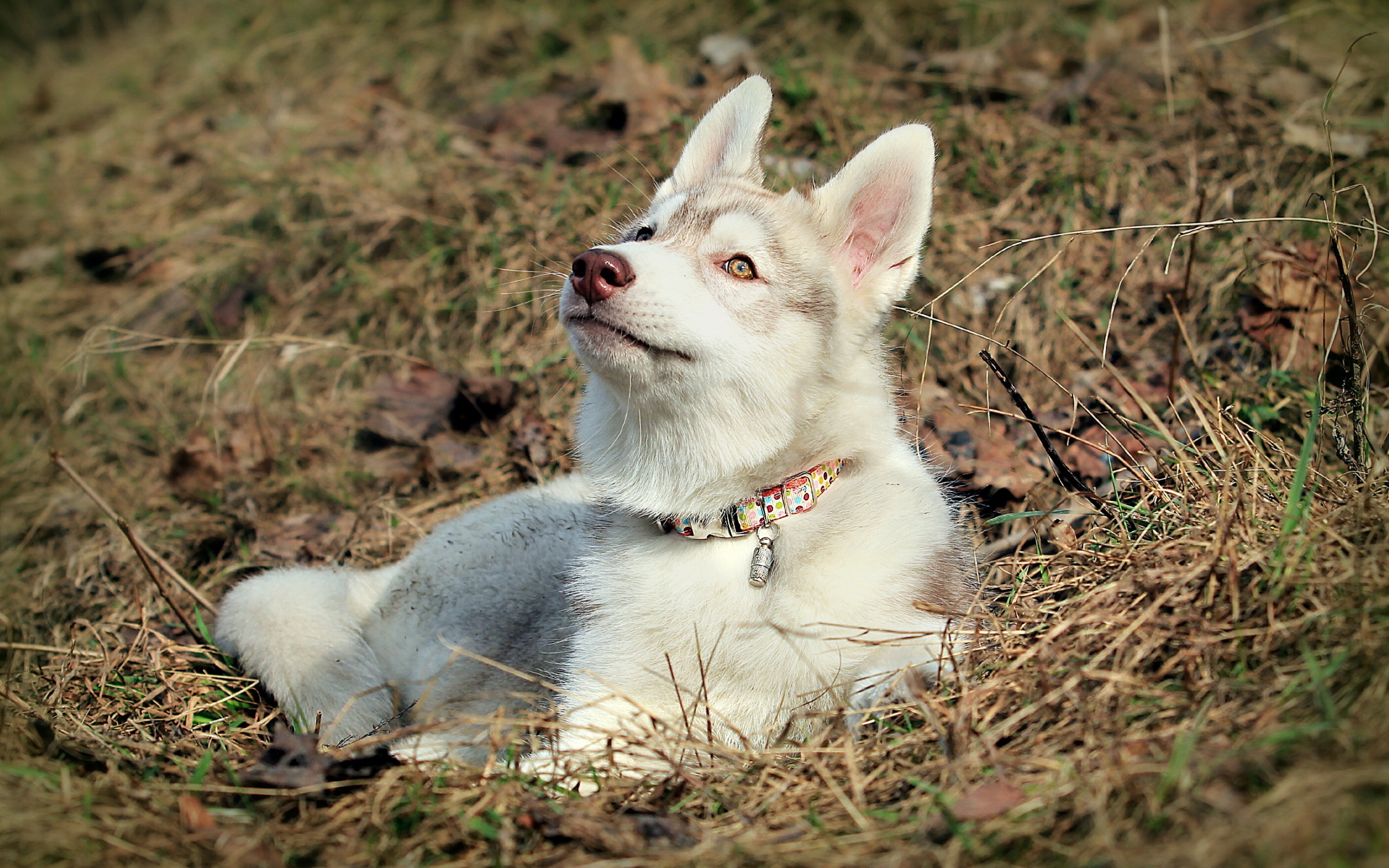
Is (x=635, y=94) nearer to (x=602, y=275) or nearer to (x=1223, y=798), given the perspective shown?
(x=602, y=275)

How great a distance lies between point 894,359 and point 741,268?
64cm

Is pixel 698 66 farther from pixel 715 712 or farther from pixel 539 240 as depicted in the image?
pixel 715 712

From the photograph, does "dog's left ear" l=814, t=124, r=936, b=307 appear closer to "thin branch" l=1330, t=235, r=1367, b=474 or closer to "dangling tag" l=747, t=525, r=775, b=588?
"dangling tag" l=747, t=525, r=775, b=588

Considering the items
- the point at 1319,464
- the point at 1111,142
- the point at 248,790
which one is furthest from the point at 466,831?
the point at 1111,142

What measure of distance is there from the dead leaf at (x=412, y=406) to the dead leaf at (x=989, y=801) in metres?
3.09

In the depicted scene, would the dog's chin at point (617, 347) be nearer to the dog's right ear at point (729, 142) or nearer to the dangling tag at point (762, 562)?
the dangling tag at point (762, 562)

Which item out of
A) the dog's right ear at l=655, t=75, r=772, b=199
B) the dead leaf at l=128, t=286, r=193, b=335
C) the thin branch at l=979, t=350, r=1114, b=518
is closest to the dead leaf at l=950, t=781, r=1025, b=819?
the thin branch at l=979, t=350, r=1114, b=518

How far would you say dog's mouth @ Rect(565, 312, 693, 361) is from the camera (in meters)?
2.46

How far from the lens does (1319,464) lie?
274cm

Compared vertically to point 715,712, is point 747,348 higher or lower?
higher

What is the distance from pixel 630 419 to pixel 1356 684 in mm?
1798

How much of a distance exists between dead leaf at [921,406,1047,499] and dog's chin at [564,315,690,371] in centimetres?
121

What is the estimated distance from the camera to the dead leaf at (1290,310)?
3.60 metres

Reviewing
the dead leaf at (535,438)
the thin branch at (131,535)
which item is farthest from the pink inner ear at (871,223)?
the thin branch at (131,535)
